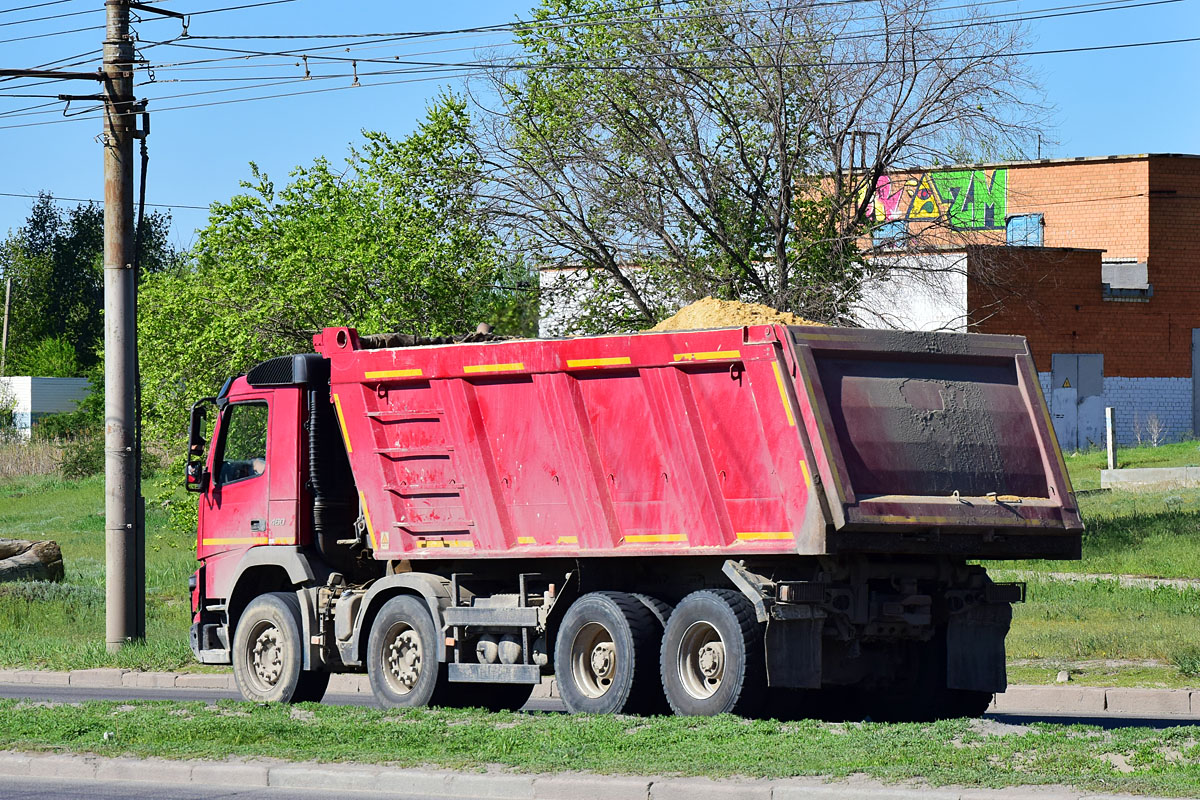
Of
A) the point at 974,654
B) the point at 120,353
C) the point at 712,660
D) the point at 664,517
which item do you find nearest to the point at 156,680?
the point at 120,353

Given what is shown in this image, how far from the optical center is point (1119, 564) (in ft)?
76.0

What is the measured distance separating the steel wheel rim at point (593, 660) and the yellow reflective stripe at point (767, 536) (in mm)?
1404

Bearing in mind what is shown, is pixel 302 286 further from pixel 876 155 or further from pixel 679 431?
pixel 679 431

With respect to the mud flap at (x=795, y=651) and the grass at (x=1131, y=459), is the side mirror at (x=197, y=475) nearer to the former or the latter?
the mud flap at (x=795, y=651)

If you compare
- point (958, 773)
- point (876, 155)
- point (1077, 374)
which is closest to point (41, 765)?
point (958, 773)

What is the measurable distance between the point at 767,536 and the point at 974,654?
6.20ft

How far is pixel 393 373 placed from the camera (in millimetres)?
13594

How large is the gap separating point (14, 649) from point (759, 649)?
11420 millimetres

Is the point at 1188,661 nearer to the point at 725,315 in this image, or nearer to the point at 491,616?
the point at 725,315

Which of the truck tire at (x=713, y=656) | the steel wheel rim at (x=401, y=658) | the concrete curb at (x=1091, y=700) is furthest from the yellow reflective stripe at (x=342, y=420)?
the truck tire at (x=713, y=656)

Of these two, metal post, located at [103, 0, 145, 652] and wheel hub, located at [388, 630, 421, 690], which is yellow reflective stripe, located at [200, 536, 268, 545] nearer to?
wheel hub, located at [388, 630, 421, 690]

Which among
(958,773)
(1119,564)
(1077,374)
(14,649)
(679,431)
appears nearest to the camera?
(958,773)

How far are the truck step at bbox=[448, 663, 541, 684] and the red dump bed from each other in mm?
872

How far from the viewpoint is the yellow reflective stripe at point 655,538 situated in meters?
11.6
